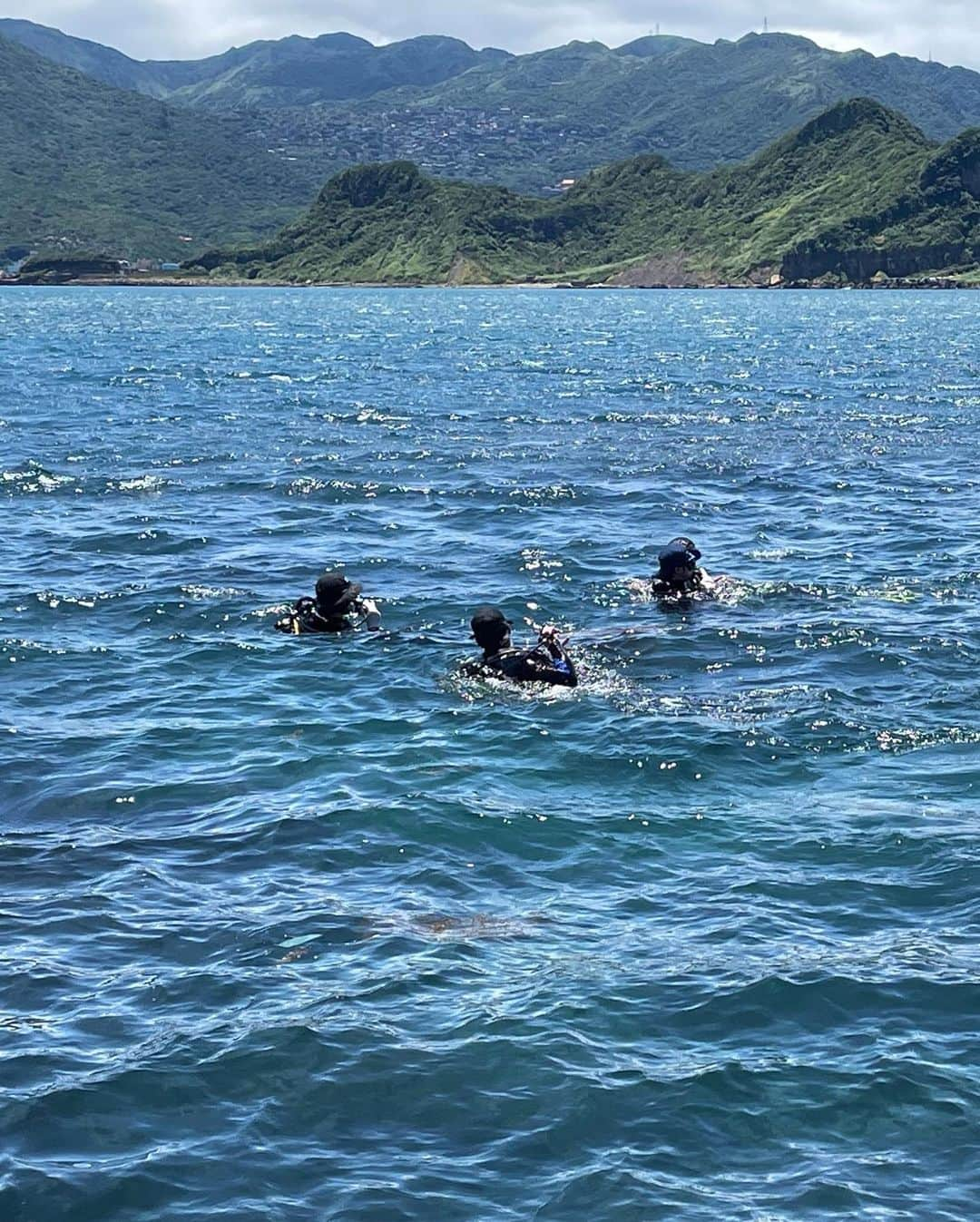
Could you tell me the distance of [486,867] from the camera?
14.0 m

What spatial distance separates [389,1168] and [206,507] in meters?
24.6

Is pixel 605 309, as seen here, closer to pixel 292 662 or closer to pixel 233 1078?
pixel 292 662

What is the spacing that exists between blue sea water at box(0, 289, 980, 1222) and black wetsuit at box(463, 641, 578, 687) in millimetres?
271

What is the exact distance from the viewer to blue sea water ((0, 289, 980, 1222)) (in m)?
9.73

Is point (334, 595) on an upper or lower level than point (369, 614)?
upper

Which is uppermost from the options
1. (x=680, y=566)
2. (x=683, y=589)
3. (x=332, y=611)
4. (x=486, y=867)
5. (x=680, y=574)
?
(x=680, y=566)

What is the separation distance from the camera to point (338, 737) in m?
17.7

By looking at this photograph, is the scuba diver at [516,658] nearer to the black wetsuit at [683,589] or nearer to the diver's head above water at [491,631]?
the diver's head above water at [491,631]

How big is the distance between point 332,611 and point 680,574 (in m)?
5.28

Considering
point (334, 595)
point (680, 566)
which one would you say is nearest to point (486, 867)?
point (334, 595)

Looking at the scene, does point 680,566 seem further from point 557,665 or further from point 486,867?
point 486,867

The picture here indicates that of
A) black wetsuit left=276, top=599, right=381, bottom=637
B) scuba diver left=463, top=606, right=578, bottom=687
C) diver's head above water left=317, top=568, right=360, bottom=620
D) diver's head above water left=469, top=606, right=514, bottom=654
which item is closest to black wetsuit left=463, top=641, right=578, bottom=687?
scuba diver left=463, top=606, right=578, bottom=687

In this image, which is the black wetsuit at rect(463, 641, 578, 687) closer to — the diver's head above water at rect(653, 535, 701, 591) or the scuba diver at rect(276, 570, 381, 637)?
the scuba diver at rect(276, 570, 381, 637)

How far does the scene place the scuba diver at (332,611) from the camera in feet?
71.6
